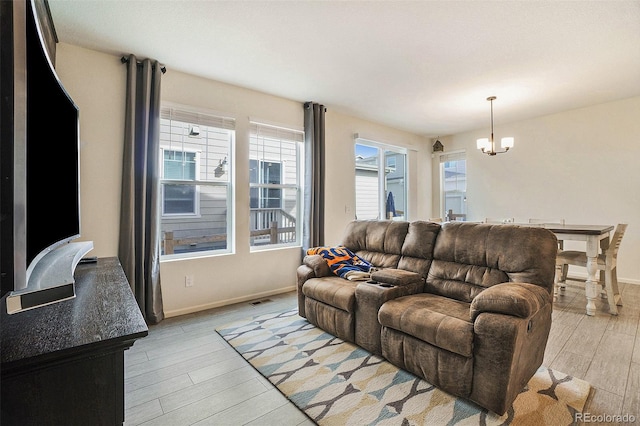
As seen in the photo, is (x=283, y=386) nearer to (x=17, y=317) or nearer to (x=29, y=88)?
(x=17, y=317)

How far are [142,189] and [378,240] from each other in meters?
2.40

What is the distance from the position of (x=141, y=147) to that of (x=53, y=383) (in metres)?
2.68

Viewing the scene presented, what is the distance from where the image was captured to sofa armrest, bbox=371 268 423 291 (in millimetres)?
2371

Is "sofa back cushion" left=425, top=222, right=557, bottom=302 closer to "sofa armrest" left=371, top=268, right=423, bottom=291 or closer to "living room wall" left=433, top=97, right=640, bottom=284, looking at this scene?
"sofa armrest" left=371, top=268, right=423, bottom=291

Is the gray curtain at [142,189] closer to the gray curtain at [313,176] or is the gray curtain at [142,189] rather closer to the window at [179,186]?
the window at [179,186]

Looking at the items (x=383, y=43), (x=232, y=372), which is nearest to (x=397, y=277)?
(x=232, y=372)

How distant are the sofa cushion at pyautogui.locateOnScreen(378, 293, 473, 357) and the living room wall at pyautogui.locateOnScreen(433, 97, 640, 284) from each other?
389 cm

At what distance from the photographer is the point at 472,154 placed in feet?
19.3

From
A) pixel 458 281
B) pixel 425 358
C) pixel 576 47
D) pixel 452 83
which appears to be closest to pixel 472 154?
pixel 452 83

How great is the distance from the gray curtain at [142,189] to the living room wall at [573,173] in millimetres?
5493

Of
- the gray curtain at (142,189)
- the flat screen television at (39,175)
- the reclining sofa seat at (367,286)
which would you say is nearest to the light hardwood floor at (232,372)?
the gray curtain at (142,189)

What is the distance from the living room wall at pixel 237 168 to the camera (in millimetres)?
2766

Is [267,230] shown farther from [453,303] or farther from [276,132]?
[453,303]

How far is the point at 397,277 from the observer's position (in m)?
2.38
